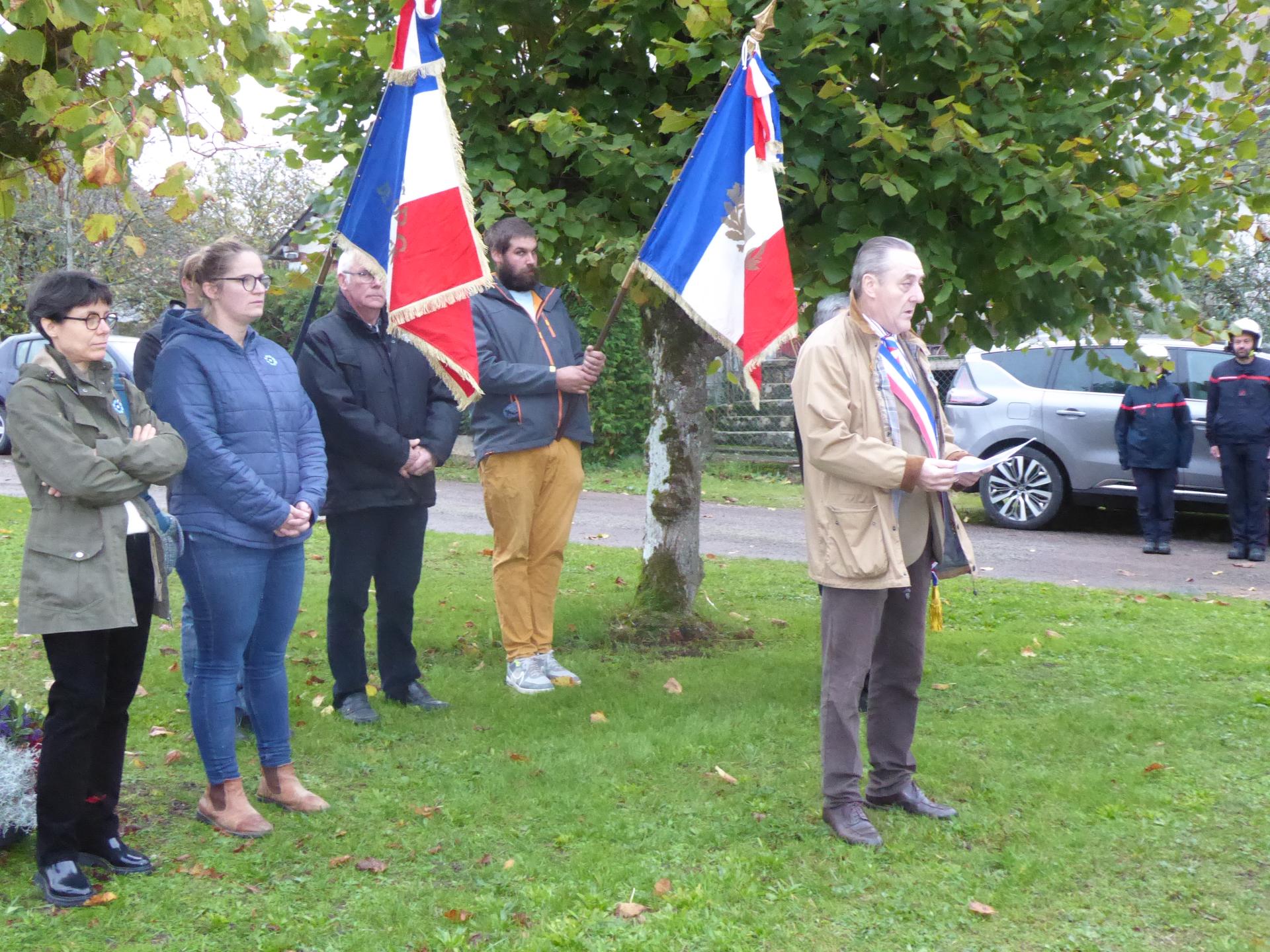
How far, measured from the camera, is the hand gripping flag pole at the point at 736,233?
540cm

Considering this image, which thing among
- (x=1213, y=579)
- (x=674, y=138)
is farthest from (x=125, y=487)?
(x=1213, y=579)

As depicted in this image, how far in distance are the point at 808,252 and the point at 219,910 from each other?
414 centimetres

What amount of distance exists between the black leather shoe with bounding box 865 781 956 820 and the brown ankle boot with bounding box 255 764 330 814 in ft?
7.03

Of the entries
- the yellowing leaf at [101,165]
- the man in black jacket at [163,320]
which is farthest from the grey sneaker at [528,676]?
the yellowing leaf at [101,165]

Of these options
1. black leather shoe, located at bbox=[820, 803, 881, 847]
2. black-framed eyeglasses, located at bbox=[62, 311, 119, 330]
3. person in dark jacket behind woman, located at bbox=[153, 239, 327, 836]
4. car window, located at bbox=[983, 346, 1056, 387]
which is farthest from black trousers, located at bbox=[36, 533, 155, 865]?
car window, located at bbox=[983, 346, 1056, 387]

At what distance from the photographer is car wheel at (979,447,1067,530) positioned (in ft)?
43.8

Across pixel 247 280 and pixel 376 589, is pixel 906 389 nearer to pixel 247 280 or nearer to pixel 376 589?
pixel 247 280

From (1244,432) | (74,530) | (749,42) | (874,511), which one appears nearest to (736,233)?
(749,42)

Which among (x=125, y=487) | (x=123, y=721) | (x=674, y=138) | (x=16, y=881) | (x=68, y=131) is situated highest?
(x=674, y=138)

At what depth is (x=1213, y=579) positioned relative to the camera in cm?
1063

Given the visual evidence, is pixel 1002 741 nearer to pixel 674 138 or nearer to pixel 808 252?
pixel 808 252

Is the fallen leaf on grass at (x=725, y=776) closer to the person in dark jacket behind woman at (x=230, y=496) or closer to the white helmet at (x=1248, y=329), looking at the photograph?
the person in dark jacket behind woman at (x=230, y=496)

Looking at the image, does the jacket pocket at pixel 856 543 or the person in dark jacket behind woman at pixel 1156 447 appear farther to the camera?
the person in dark jacket behind woman at pixel 1156 447

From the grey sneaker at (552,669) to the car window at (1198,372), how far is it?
866 centimetres
